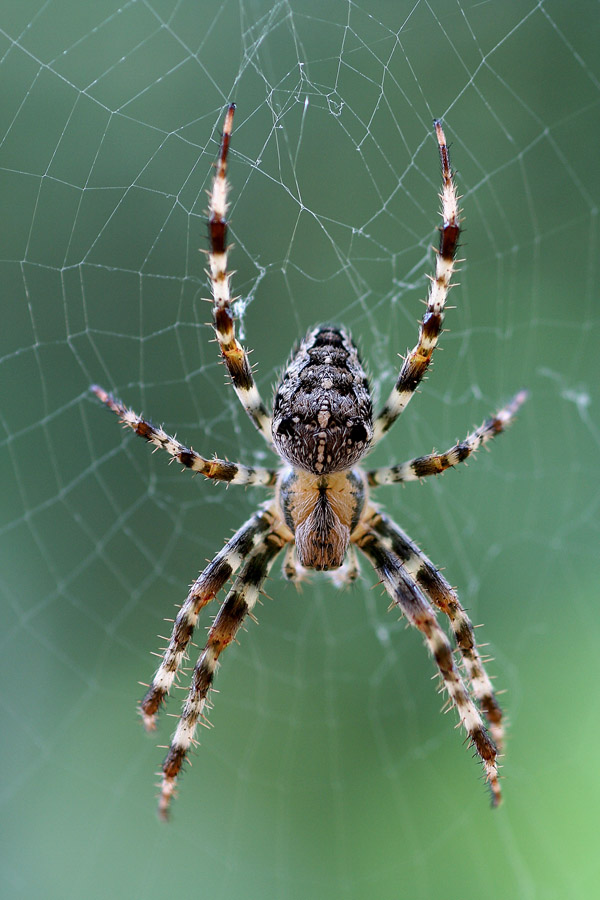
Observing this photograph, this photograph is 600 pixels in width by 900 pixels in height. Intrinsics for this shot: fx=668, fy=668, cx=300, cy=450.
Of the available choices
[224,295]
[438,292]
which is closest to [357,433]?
[438,292]

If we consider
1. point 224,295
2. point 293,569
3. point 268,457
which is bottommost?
point 293,569

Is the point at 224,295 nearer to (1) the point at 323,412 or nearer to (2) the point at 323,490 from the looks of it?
(1) the point at 323,412

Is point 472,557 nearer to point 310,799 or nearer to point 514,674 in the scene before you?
point 514,674

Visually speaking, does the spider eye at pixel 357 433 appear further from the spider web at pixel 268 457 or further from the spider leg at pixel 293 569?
the spider web at pixel 268 457

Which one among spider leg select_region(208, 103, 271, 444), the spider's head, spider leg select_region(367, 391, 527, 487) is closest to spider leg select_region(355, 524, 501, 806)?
the spider's head

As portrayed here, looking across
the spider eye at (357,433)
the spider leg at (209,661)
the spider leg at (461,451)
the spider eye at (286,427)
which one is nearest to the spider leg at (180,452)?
the spider eye at (286,427)

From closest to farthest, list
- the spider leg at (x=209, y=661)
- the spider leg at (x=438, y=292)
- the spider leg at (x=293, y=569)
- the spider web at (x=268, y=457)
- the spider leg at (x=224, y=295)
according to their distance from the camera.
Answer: the spider leg at (x=224, y=295)
the spider leg at (x=438, y=292)
the spider leg at (x=209, y=661)
the spider leg at (x=293, y=569)
the spider web at (x=268, y=457)

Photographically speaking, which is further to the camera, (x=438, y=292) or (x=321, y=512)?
(x=321, y=512)

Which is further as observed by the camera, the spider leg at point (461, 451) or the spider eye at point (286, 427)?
the spider leg at point (461, 451)
